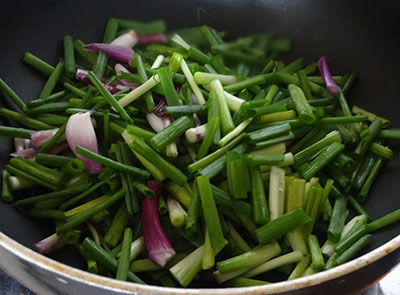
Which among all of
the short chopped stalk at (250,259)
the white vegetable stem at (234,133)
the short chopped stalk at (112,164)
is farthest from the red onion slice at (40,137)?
the short chopped stalk at (250,259)

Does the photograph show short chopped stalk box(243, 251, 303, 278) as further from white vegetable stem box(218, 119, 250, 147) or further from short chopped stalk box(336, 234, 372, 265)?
white vegetable stem box(218, 119, 250, 147)

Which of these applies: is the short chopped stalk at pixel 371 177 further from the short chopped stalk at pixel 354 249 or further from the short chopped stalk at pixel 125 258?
the short chopped stalk at pixel 125 258

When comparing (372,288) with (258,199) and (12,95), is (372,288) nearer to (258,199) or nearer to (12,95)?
(258,199)

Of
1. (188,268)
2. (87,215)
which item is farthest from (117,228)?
(188,268)

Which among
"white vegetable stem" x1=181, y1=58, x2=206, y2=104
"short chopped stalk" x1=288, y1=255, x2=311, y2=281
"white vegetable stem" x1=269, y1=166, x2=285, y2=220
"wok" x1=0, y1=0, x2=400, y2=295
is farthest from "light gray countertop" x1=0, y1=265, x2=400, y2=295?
"white vegetable stem" x1=181, y1=58, x2=206, y2=104

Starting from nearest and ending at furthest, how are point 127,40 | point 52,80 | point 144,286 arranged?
point 144,286 → point 52,80 → point 127,40

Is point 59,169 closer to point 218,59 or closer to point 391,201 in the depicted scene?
point 218,59
